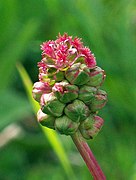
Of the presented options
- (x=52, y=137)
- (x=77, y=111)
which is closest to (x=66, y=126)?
(x=77, y=111)

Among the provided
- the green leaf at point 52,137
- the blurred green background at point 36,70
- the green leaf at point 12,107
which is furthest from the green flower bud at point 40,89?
the green leaf at point 12,107

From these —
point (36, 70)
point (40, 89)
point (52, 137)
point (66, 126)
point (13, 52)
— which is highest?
point (13, 52)

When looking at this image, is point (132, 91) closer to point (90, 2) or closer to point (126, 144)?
point (126, 144)

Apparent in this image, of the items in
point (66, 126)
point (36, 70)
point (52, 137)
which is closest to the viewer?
point (66, 126)

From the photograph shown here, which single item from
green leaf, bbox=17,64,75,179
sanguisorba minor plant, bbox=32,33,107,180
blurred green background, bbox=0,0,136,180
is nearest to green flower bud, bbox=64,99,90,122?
sanguisorba minor plant, bbox=32,33,107,180

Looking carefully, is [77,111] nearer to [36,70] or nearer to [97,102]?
[97,102]

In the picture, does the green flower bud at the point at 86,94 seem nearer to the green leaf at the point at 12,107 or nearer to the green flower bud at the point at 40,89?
the green flower bud at the point at 40,89

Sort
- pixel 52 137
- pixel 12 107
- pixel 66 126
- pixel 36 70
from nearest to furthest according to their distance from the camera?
pixel 66 126, pixel 52 137, pixel 12 107, pixel 36 70
